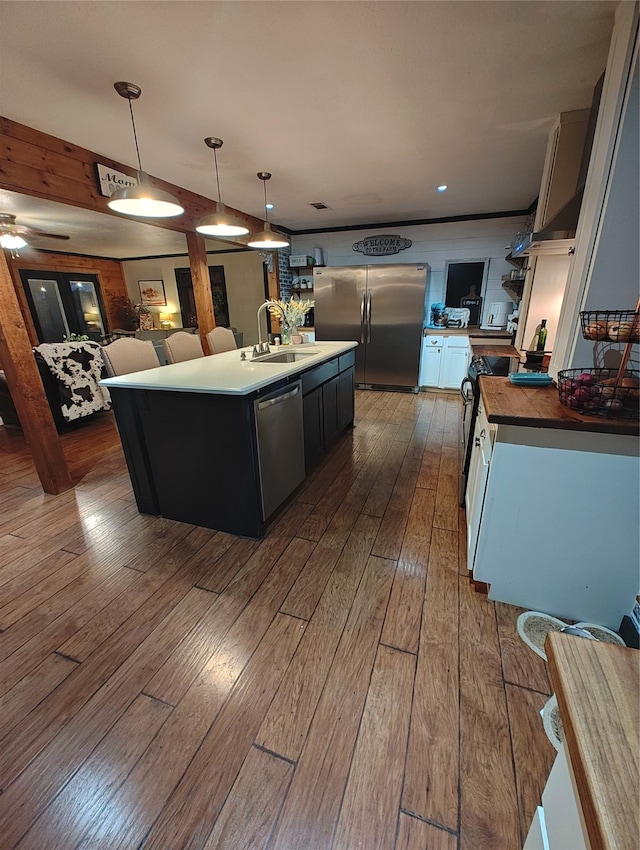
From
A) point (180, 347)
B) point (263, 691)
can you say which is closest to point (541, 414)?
point (263, 691)

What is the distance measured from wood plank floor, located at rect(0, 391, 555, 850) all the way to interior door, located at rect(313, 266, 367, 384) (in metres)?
3.56

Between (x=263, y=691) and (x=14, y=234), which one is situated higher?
(x=14, y=234)

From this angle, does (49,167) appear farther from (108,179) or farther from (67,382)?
(67,382)

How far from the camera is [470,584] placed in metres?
1.72

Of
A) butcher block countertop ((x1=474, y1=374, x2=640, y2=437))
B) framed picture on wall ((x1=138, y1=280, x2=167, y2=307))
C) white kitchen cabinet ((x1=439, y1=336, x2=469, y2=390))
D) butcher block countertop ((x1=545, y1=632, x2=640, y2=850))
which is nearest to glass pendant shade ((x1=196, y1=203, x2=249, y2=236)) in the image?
butcher block countertop ((x1=474, y1=374, x2=640, y2=437))

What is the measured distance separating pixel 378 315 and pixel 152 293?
6309 millimetres

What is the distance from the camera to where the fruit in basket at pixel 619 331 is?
120cm

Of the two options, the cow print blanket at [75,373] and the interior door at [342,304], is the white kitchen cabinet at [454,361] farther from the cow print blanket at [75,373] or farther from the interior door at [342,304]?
the cow print blanket at [75,373]

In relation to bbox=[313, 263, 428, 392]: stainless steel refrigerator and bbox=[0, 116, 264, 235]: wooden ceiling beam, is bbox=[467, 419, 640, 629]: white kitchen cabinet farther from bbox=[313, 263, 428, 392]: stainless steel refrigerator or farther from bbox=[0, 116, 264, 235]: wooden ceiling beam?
bbox=[313, 263, 428, 392]: stainless steel refrigerator

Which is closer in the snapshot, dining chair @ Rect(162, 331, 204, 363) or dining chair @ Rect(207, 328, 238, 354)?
dining chair @ Rect(162, 331, 204, 363)

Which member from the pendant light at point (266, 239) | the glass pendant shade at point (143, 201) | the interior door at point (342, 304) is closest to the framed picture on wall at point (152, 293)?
the interior door at point (342, 304)

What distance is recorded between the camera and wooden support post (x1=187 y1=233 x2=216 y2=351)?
3.94 metres

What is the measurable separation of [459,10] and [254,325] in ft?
21.9

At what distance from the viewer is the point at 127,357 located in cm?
256
